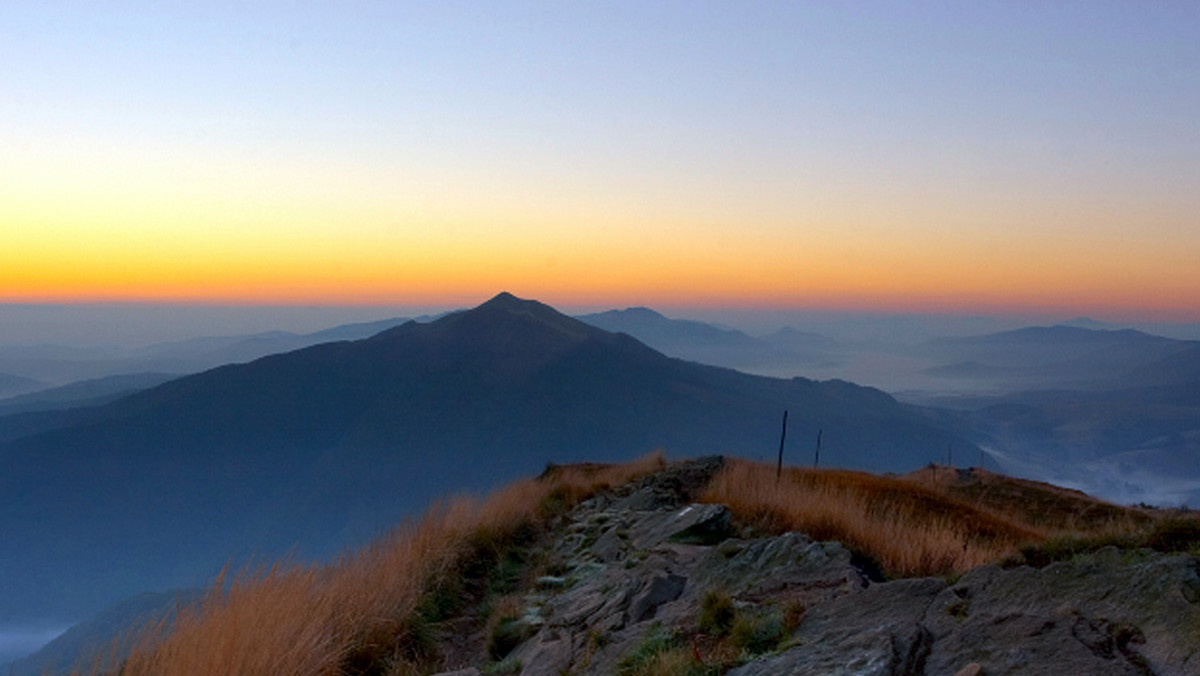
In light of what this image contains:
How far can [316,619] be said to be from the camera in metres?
5.68

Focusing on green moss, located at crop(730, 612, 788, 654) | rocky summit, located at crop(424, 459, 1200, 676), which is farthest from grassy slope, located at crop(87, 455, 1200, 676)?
green moss, located at crop(730, 612, 788, 654)

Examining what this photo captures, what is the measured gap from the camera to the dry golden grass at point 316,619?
469cm

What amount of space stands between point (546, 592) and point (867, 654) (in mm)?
5548

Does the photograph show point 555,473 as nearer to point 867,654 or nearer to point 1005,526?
point 1005,526

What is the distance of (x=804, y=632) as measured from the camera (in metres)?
4.60

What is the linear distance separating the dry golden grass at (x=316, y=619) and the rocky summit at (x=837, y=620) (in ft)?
2.45

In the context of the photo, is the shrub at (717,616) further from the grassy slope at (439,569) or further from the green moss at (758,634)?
the grassy slope at (439,569)

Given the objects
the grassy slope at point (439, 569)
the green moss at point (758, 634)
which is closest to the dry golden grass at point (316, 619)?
the grassy slope at point (439, 569)

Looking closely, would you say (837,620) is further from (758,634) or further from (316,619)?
(316,619)

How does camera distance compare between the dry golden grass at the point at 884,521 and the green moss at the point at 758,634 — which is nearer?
the green moss at the point at 758,634

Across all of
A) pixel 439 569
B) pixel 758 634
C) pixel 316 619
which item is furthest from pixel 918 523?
pixel 316 619

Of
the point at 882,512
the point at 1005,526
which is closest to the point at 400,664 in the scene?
the point at 882,512

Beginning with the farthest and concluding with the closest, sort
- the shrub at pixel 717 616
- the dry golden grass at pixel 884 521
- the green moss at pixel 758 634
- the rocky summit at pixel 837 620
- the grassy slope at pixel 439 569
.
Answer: the dry golden grass at pixel 884 521, the shrub at pixel 717 616, the grassy slope at pixel 439 569, the green moss at pixel 758 634, the rocky summit at pixel 837 620

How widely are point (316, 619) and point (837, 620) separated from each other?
3.75 meters
